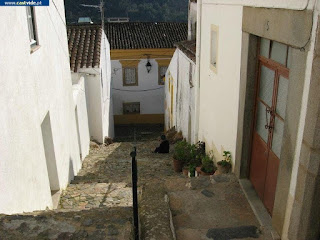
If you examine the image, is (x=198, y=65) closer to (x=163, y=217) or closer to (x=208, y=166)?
(x=208, y=166)

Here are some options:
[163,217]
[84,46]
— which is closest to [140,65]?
[84,46]

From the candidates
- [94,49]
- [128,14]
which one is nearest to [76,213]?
[94,49]

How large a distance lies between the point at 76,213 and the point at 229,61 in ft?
10.5

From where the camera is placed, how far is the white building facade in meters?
2.93

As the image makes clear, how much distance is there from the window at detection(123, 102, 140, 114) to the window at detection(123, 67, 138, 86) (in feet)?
4.44

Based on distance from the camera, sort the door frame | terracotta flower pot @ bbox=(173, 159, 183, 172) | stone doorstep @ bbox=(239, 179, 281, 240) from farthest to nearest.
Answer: terracotta flower pot @ bbox=(173, 159, 183, 172) → stone doorstep @ bbox=(239, 179, 281, 240) → the door frame

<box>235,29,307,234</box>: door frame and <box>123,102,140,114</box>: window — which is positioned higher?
<box>235,29,307,234</box>: door frame

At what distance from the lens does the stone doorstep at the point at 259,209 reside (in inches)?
147

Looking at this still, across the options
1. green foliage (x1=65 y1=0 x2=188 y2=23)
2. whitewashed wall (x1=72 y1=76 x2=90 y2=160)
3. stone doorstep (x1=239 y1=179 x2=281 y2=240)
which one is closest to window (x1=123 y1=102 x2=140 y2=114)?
whitewashed wall (x1=72 y1=76 x2=90 y2=160)

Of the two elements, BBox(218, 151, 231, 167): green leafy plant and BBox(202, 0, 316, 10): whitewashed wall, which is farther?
BBox(218, 151, 231, 167): green leafy plant

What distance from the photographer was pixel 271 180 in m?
4.05

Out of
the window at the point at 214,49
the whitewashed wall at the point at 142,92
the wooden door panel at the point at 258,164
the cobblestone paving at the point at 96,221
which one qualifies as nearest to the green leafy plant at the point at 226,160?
the wooden door panel at the point at 258,164

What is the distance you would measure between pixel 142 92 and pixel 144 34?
149 inches

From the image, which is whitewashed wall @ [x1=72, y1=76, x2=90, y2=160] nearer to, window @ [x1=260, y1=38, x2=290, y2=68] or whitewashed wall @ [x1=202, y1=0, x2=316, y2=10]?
whitewashed wall @ [x1=202, y1=0, x2=316, y2=10]
